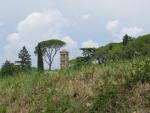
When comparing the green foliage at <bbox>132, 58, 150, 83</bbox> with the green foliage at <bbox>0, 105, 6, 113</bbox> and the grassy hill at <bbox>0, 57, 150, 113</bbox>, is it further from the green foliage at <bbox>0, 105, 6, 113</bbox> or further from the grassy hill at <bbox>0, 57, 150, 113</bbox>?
the green foliage at <bbox>0, 105, 6, 113</bbox>

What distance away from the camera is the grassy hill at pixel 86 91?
25.4 feet

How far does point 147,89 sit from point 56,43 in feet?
144

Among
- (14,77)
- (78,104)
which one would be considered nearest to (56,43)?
(14,77)

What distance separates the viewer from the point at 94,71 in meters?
9.16

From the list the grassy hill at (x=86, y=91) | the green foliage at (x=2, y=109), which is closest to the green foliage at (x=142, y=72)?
the grassy hill at (x=86, y=91)

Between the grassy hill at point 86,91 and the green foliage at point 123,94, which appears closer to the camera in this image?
the green foliage at point 123,94

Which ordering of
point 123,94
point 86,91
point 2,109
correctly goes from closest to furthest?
1. point 123,94
2. point 86,91
3. point 2,109

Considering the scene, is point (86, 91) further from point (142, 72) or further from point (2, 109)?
point (2, 109)

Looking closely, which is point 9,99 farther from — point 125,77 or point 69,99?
point 125,77

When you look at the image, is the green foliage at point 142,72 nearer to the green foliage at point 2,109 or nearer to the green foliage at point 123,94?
the green foliage at point 123,94

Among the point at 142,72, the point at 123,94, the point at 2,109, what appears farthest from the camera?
the point at 2,109

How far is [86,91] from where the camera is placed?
27.3 ft

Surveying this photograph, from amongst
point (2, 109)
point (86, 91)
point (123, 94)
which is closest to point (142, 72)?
point (123, 94)

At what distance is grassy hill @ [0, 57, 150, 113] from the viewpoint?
773 cm
